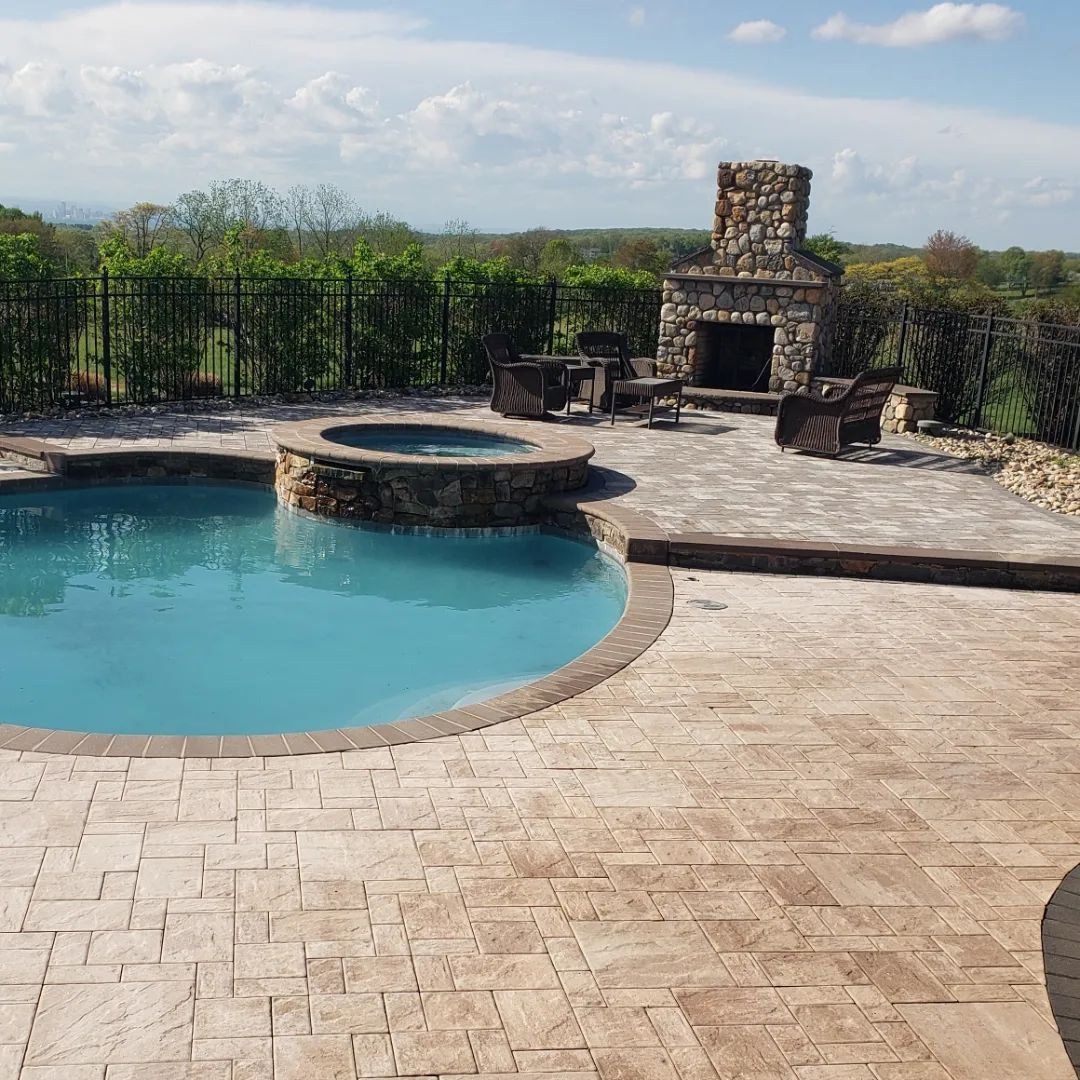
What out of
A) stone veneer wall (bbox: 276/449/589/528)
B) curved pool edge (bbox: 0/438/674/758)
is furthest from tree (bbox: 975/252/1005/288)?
curved pool edge (bbox: 0/438/674/758)

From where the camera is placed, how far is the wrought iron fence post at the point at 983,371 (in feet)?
52.1

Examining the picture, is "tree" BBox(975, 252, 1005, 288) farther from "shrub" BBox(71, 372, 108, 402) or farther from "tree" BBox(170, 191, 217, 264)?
"shrub" BBox(71, 372, 108, 402)

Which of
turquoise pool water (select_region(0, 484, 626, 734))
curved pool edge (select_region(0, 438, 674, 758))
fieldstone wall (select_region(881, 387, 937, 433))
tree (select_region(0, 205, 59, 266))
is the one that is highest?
tree (select_region(0, 205, 59, 266))

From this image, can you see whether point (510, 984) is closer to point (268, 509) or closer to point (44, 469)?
point (268, 509)

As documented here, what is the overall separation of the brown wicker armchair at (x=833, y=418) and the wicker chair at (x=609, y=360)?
2.70 meters

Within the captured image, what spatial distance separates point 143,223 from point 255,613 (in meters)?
35.9

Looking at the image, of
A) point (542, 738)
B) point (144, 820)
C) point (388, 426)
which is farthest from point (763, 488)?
point (144, 820)

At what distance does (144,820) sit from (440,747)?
1.46 metres

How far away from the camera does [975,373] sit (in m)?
16.7

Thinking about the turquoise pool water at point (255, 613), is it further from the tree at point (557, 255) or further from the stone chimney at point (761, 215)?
the tree at point (557, 255)

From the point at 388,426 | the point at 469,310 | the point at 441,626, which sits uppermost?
the point at 469,310

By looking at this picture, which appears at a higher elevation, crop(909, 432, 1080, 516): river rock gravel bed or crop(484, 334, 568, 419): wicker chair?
crop(484, 334, 568, 419): wicker chair

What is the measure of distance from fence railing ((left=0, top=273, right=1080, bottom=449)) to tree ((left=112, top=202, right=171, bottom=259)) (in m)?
21.3

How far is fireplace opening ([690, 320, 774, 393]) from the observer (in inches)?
709
